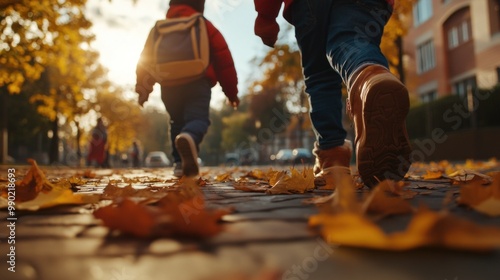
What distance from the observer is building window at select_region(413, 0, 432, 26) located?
2291cm

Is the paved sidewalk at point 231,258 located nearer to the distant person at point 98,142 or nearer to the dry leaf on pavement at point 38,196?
the dry leaf on pavement at point 38,196

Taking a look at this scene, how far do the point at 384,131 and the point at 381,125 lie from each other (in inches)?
1.2

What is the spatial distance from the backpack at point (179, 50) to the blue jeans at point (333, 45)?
1515 mm

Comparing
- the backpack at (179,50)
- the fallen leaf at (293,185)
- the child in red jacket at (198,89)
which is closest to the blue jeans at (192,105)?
the child in red jacket at (198,89)

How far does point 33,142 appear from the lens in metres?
44.3

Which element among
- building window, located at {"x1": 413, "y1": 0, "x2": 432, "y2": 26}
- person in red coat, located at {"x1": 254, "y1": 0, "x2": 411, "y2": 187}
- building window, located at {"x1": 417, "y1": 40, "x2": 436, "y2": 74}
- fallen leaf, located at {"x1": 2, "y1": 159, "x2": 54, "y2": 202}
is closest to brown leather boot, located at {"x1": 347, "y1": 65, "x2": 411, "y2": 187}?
person in red coat, located at {"x1": 254, "y1": 0, "x2": 411, "y2": 187}

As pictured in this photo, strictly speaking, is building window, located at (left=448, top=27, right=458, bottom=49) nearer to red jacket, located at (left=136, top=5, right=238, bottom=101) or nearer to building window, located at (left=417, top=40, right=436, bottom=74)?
building window, located at (left=417, top=40, right=436, bottom=74)

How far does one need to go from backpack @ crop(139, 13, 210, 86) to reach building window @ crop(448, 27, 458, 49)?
20.2m

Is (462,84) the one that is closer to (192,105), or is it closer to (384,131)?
(192,105)

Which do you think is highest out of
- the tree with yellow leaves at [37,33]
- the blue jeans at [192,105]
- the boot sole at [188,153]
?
the tree with yellow leaves at [37,33]

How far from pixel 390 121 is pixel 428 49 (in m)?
24.8

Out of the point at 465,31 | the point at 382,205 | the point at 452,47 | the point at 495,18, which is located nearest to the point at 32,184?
the point at 382,205

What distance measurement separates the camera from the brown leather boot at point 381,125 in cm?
172

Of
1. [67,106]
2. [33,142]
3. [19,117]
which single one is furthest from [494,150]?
[33,142]
